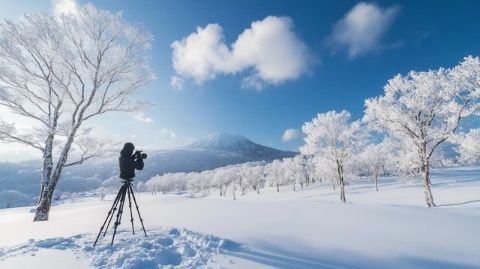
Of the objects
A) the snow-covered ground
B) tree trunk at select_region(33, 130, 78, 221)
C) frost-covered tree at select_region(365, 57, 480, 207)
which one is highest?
frost-covered tree at select_region(365, 57, 480, 207)

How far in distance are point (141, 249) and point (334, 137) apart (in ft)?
108

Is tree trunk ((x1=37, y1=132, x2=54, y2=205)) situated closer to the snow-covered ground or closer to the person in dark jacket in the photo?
the snow-covered ground

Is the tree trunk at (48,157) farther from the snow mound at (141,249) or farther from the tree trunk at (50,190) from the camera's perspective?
the snow mound at (141,249)

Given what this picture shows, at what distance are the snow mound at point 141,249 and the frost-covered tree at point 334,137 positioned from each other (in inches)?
1232

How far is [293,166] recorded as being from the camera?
4946 inches

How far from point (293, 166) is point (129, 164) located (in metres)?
123

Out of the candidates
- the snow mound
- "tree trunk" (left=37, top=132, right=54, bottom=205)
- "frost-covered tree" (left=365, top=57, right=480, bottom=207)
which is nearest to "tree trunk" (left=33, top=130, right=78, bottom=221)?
"tree trunk" (left=37, top=132, right=54, bottom=205)

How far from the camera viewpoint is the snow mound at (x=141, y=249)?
188 inches

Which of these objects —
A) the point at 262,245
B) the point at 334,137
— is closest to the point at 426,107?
the point at 334,137

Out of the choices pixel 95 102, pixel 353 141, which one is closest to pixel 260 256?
pixel 95 102

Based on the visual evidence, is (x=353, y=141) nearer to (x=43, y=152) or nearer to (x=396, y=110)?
(x=396, y=110)

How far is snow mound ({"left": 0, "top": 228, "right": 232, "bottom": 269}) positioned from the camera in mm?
4777

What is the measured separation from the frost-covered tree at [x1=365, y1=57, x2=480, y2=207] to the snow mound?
20.8 metres

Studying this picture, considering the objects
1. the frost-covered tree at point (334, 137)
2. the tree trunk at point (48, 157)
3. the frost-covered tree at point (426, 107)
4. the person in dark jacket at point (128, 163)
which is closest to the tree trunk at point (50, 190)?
the tree trunk at point (48, 157)
